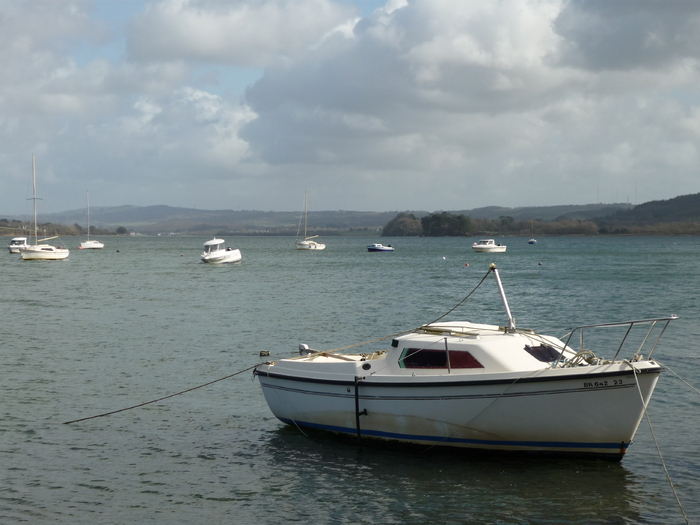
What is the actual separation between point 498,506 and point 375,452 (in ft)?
12.8

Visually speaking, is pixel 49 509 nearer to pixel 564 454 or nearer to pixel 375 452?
pixel 375 452

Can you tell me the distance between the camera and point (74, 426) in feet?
67.9

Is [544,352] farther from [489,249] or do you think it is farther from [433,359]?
[489,249]

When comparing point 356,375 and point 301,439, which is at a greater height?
point 356,375

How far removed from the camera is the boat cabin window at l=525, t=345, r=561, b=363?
1753cm

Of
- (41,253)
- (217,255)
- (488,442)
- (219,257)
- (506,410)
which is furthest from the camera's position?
(41,253)

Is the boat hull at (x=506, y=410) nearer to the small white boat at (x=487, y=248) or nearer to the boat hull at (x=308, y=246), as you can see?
the small white boat at (x=487, y=248)

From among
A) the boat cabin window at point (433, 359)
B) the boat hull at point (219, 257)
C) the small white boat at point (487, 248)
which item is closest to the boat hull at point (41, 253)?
the boat hull at point (219, 257)

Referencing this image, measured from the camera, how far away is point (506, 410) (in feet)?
54.7

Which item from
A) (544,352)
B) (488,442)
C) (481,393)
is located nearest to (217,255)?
(544,352)

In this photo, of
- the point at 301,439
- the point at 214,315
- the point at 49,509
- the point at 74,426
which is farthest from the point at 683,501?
the point at 214,315

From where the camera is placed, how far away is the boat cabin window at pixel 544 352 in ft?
57.5

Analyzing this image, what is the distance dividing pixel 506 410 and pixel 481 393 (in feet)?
2.11

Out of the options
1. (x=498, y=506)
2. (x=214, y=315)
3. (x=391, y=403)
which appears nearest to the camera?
(x=498, y=506)
